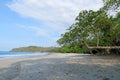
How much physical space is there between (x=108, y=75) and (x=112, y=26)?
3866 mm

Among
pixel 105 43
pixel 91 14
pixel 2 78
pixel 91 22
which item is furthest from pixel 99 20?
pixel 105 43

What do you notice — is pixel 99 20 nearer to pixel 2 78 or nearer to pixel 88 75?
pixel 88 75

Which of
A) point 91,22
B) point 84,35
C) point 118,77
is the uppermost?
point 91,22

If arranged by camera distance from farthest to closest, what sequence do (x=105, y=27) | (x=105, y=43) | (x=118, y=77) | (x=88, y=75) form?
(x=105, y=43) < (x=105, y=27) < (x=88, y=75) < (x=118, y=77)

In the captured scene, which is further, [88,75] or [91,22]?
[91,22]

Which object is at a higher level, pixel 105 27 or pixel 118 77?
pixel 105 27

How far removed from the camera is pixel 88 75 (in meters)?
12.3

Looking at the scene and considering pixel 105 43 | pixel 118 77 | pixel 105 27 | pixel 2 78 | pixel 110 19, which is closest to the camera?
pixel 118 77

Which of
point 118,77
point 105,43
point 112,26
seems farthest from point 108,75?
point 105,43

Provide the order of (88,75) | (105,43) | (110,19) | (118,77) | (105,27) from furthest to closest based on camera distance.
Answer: (105,43) < (105,27) < (110,19) < (88,75) < (118,77)

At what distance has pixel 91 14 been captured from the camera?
1655 centimetres

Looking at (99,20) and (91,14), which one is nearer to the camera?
(99,20)

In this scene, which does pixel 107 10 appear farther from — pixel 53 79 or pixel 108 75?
pixel 53 79

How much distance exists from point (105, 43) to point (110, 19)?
1501 centimetres
